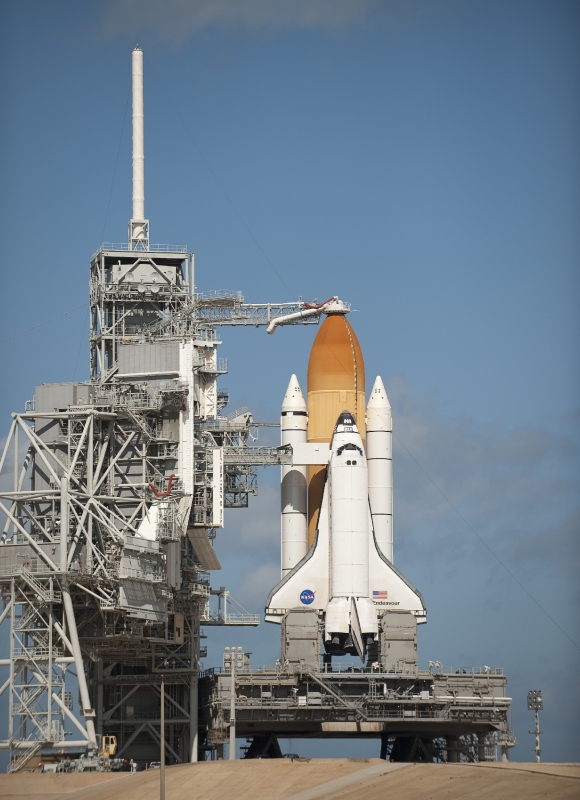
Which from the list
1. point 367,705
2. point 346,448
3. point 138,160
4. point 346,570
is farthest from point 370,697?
point 138,160

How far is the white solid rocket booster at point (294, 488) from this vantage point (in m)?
83.4

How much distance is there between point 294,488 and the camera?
276 feet

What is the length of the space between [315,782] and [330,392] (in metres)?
25.7

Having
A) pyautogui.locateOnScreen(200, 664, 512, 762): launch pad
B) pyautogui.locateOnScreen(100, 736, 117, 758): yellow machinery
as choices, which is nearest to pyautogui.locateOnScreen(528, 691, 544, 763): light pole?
pyautogui.locateOnScreen(200, 664, 512, 762): launch pad

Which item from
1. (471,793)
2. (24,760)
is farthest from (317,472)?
(471,793)

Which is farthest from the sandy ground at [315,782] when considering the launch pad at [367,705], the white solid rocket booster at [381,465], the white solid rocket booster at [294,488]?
the white solid rocket booster at [381,465]

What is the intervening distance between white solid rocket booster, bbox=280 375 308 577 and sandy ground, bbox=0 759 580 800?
643 inches

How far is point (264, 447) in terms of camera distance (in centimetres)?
8319

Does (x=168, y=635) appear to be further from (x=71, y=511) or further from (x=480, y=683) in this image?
(x=480, y=683)

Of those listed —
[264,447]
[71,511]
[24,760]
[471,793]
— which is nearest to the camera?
[471,793]

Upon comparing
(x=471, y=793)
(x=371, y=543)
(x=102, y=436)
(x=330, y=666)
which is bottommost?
(x=471, y=793)

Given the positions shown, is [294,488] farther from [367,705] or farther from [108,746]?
[108,746]

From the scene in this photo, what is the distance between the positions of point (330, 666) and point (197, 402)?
47.5 feet

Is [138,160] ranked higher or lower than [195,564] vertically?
higher
